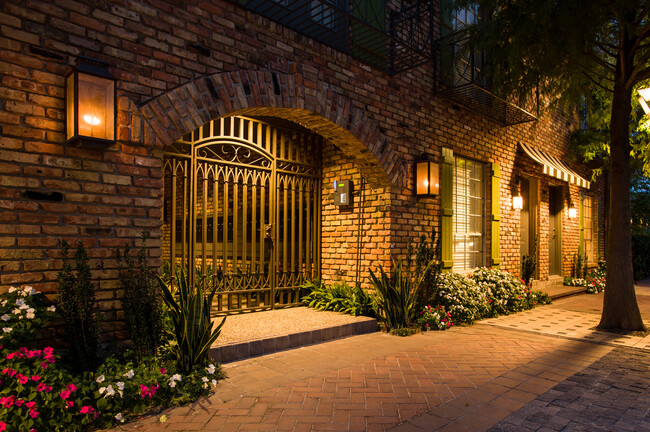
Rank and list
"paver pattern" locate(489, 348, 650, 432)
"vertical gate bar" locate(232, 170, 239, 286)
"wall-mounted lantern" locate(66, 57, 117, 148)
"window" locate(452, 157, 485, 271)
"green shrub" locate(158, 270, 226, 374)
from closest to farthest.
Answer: "paver pattern" locate(489, 348, 650, 432) → "wall-mounted lantern" locate(66, 57, 117, 148) → "green shrub" locate(158, 270, 226, 374) → "vertical gate bar" locate(232, 170, 239, 286) → "window" locate(452, 157, 485, 271)

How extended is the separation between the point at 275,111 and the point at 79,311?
2.79m

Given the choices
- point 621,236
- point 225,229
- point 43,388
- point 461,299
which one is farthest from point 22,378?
point 621,236

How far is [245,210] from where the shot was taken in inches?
217

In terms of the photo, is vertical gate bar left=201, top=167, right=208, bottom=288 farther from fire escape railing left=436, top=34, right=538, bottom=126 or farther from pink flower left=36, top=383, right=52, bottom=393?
fire escape railing left=436, top=34, right=538, bottom=126

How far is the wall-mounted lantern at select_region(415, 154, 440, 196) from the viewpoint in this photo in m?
5.98

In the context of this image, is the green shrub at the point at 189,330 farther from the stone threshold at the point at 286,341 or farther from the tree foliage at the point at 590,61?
the tree foliage at the point at 590,61

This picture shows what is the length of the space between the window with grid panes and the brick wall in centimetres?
835

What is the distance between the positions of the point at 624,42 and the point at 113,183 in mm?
6269

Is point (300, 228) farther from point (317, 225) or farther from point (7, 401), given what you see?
point (7, 401)

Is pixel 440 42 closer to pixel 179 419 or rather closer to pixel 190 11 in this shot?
pixel 190 11

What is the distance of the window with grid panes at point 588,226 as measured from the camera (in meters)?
11.8

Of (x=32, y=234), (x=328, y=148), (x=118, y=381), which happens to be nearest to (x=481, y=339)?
(x=328, y=148)

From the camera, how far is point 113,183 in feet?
11.0

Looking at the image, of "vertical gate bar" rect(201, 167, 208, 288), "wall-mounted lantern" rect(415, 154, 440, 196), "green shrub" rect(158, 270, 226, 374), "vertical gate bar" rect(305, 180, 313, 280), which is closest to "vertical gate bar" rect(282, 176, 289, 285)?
"vertical gate bar" rect(305, 180, 313, 280)
